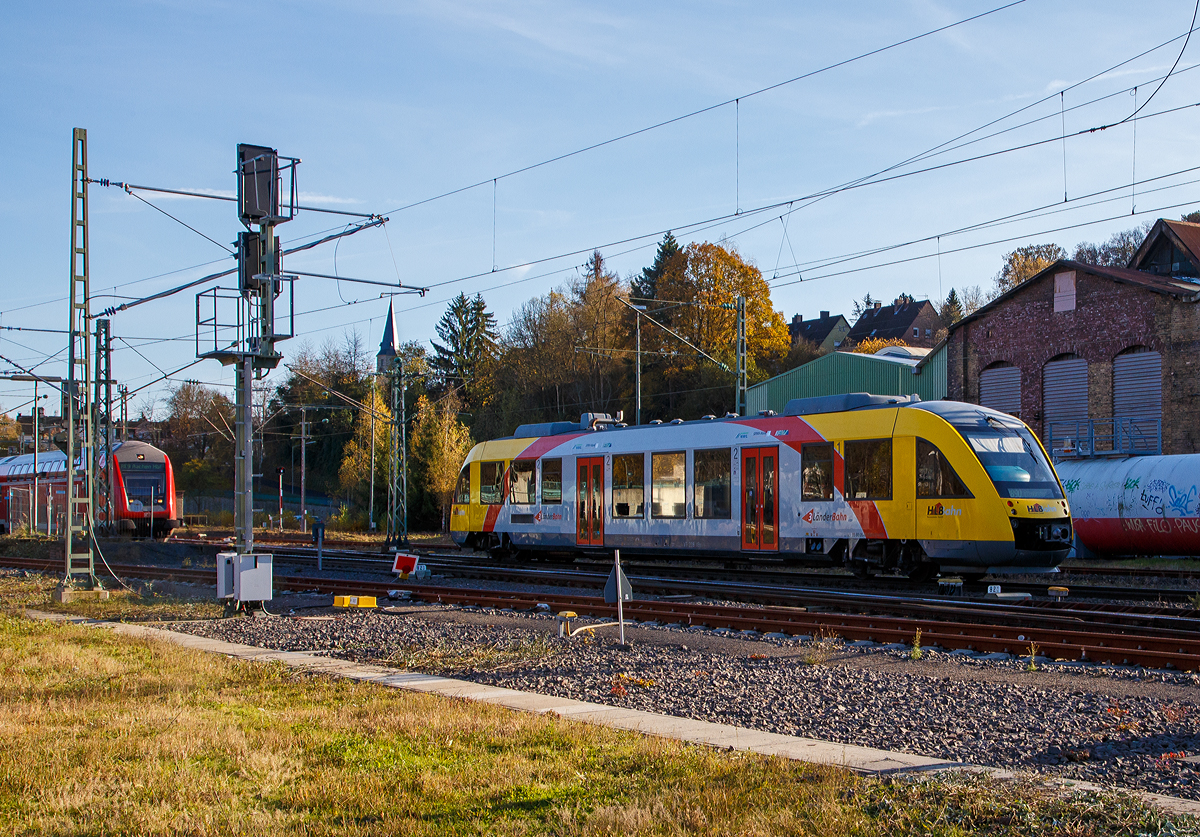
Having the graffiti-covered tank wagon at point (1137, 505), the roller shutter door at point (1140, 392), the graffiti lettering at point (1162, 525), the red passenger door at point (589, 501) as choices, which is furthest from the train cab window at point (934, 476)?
the roller shutter door at point (1140, 392)

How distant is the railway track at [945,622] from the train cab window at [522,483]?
333 inches

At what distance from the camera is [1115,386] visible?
1359 inches

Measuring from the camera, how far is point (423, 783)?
249 inches

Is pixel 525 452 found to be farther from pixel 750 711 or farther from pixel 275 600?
pixel 750 711

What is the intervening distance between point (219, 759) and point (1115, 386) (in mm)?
33576

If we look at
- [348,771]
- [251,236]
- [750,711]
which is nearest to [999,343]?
[251,236]

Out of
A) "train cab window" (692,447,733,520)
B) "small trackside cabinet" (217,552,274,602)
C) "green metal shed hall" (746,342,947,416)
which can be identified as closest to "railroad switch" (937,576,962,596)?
"train cab window" (692,447,733,520)

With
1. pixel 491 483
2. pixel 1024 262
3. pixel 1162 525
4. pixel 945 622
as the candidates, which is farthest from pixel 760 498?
pixel 1024 262

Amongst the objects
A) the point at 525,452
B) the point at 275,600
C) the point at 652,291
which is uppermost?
the point at 652,291

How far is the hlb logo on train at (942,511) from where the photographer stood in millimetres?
17953

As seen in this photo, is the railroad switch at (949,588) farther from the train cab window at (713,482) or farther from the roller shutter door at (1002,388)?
the roller shutter door at (1002,388)

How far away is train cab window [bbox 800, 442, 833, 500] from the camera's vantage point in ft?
66.3

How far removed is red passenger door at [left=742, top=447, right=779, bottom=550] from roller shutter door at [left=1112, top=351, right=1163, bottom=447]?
17072mm

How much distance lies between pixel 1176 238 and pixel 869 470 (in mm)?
27200
